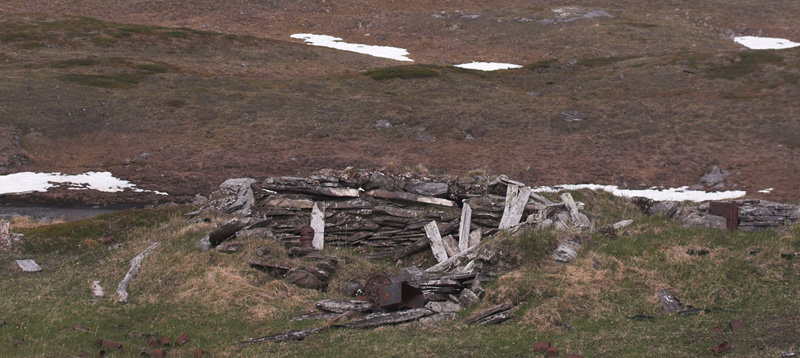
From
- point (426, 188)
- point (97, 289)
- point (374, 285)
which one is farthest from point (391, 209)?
point (97, 289)

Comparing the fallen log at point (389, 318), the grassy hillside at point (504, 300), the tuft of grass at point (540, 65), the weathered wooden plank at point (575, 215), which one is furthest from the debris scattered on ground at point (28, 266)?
the tuft of grass at point (540, 65)

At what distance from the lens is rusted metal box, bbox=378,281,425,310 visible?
13523mm

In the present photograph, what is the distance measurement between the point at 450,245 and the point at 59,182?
24043 mm

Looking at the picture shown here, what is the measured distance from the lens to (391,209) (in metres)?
19.2

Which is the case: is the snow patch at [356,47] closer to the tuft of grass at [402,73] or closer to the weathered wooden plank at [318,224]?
the tuft of grass at [402,73]

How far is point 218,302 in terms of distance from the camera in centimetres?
1396

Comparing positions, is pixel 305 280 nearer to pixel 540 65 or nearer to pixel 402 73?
pixel 402 73

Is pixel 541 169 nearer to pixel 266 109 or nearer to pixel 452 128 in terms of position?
pixel 452 128

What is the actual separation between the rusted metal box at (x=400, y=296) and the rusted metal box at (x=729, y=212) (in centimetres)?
883

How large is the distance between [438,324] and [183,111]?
3774cm

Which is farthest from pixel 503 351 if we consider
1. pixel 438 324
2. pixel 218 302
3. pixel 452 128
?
pixel 452 128

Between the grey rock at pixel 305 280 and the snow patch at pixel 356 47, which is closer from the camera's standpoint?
the grey rock at pixel 305 280

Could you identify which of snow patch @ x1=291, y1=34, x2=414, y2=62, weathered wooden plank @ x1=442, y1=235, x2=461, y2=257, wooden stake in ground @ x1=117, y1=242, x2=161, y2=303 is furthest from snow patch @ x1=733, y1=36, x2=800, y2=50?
wooden stake in ground @ x1=117, y1=242, x2=161, y2=303

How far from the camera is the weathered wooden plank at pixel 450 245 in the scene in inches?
701
